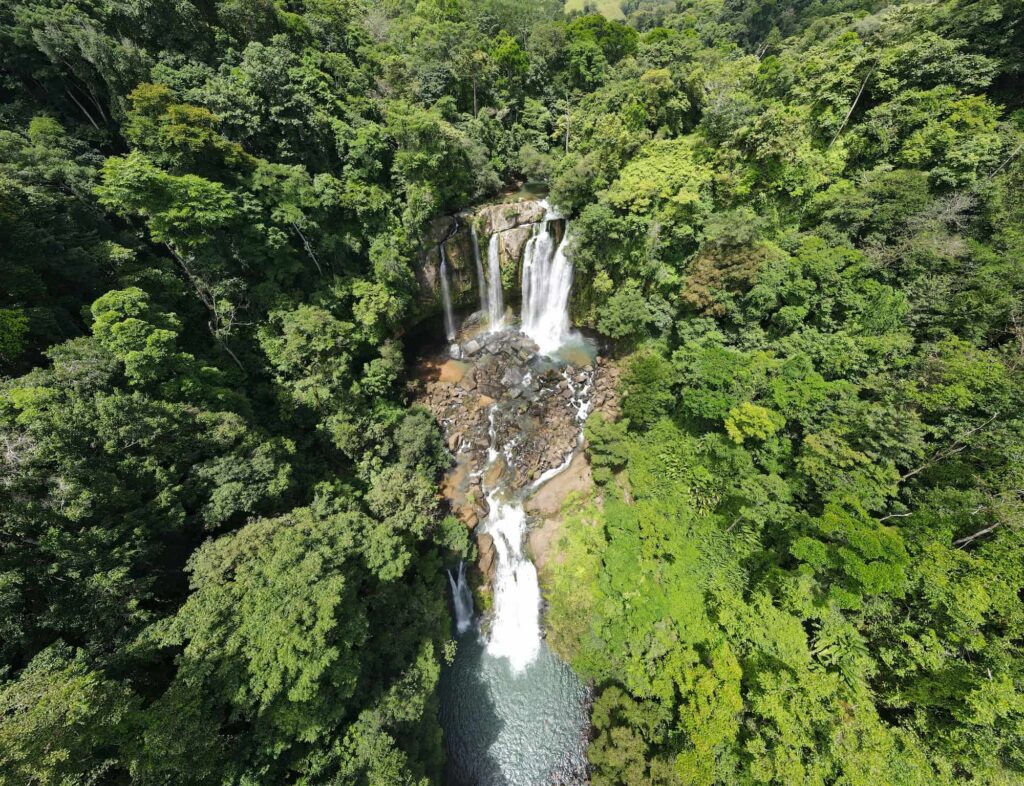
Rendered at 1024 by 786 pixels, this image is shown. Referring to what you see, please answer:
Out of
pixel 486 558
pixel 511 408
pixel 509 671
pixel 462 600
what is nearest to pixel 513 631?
pixel 509 671

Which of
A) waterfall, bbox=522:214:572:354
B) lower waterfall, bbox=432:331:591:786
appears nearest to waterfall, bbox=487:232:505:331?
waterfall, bbox=522:214:572:354

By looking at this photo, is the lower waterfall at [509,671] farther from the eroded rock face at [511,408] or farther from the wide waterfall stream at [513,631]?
the eroded rock face at [511,408]

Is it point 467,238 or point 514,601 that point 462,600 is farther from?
point 467,238

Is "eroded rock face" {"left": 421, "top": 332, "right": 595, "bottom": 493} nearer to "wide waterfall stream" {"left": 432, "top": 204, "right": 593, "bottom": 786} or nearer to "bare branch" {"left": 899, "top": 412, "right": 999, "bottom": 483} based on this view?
"wide waterfall stream" {"left": 432, "top": 204, "right": 593, "bottom": 786}

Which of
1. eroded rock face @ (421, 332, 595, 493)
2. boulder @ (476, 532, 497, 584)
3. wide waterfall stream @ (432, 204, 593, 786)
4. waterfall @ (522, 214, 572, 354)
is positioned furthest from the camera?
waterfall @ (522, 214, 572, 354)

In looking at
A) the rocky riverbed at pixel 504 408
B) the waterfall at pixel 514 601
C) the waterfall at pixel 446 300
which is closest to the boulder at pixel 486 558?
the rocky riverbed at pixel 504 408

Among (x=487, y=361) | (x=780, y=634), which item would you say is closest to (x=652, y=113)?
(x=487, y=361)
